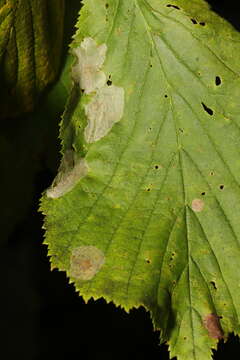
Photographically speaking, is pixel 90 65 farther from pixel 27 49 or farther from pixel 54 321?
pixel 54 321

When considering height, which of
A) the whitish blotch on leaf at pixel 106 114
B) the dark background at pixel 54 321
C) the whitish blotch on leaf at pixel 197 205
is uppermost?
the whitish blotch on leaf at pixel 106 114

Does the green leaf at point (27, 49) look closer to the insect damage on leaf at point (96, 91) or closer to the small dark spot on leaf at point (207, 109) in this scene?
the insect damage on leaf at point (96, 91)

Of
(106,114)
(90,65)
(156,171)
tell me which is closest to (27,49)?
(90,65)

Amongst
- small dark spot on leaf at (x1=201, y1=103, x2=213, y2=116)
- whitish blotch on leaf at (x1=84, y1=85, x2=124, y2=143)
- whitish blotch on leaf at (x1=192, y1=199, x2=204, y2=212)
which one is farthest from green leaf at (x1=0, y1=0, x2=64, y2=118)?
whitish blotch on leaf at (x1=192, y1=199, x2=204, y2=212)

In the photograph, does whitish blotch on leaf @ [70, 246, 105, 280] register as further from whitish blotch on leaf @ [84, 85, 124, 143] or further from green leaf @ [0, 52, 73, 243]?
green leaf @ [0, 52, 73, 243]

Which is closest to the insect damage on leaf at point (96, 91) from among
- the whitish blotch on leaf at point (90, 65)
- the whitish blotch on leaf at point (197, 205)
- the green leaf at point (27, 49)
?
the whitish blotch on leaf at point (90, 65)

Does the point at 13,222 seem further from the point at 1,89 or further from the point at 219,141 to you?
the point at 219,141
